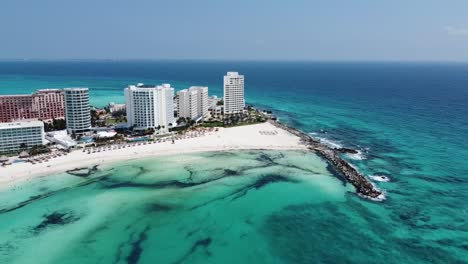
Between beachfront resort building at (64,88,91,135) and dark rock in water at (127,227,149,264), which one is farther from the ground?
beachfront resort building at (64,88,91,135)

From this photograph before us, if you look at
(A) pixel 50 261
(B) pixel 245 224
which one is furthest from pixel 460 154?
(A) pixel 50 261

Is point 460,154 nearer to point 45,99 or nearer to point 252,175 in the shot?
point 252,175

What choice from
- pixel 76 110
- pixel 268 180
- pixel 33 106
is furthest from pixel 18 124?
pixel 268 180

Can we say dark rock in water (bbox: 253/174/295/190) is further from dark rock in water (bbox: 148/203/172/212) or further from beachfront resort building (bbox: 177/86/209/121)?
beachfront resort building (bbox: 177/86/209/121)

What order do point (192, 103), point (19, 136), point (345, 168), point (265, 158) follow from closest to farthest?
point (345, 168), point (265, 158), point (19, 136), point (192, 103)

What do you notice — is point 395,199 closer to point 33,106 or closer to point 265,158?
point 265,158

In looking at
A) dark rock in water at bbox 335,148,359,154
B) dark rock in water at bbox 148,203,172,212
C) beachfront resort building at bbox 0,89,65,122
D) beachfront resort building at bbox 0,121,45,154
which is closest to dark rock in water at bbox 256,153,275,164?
dark rock in water at bbox 335,148,359,154
